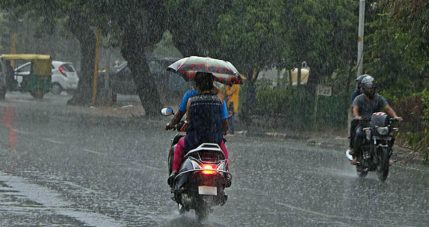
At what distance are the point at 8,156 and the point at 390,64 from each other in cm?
1480

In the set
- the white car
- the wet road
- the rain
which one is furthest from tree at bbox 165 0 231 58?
the white car

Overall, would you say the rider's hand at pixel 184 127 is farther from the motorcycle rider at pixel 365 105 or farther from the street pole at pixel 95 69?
the street pole at pixel 95 69

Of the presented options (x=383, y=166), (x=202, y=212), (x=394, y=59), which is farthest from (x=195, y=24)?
(x=202, y=212)

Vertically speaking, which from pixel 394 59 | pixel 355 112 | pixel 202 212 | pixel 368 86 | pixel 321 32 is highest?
pixel 321 32

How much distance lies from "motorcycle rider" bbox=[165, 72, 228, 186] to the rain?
0.6 inches

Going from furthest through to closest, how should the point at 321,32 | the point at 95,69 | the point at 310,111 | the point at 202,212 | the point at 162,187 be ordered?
the point at 95,69
the point at 310,111
the point at 321,32
the point at 162,187
the point at 202,212

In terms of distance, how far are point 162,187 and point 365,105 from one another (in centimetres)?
500

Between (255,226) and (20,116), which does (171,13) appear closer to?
(20,116)

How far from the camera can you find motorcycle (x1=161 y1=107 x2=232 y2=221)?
40.4ft

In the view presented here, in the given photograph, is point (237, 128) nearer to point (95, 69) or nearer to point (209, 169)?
point (95, 69)

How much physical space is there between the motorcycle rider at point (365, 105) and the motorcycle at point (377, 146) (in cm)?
12

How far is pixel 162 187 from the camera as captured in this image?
53.2 ft

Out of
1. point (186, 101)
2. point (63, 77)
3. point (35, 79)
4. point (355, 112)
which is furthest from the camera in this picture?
point (63, 77)

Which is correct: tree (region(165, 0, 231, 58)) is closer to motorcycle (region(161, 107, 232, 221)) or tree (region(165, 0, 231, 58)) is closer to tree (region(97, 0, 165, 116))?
tree (region(97, 0, 165, 116))
